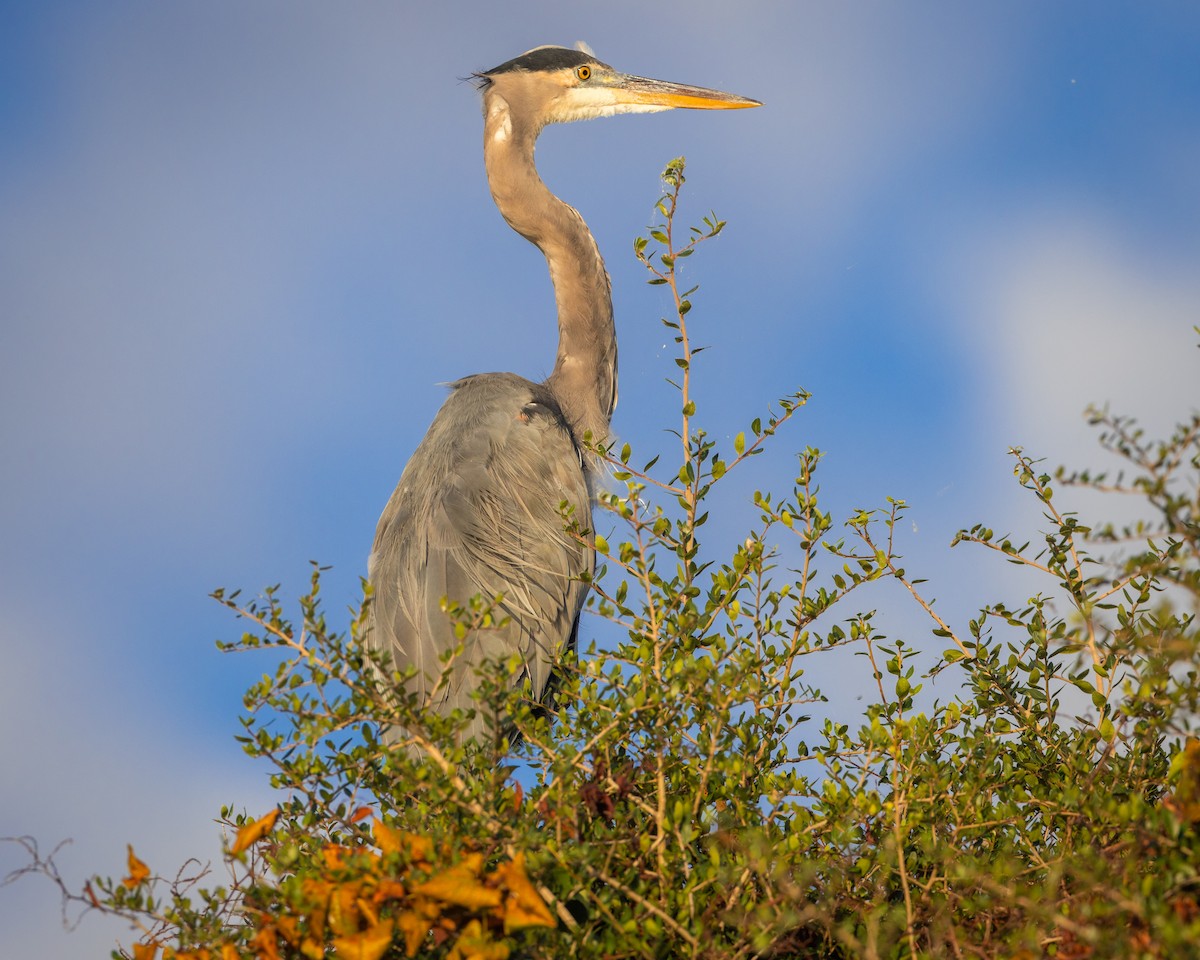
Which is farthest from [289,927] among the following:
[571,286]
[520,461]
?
[571,286]

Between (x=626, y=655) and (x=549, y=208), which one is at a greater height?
(x=549, y=208)

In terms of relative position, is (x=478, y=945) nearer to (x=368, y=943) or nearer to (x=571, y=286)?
(x=368, y=943)

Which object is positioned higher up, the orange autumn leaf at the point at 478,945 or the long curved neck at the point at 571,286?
the long curved neck at the point at 571,286

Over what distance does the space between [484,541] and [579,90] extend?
10.1 ft

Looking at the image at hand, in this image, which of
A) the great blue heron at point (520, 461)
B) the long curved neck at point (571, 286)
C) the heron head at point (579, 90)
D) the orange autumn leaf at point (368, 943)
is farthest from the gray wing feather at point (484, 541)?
the orange autumn leaf at point (368, 943)

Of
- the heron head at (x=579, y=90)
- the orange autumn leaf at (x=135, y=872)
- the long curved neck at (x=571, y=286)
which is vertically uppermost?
the heron head at (x=579, y=90)

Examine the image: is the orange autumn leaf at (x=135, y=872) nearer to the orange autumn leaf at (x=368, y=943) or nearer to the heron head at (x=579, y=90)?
the orange autumn leaf at (x=368, y=943)

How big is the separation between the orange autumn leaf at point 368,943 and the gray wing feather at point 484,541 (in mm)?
2418

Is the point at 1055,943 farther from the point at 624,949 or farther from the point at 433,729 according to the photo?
the point at 433,729

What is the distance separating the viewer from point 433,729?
1.92 meters

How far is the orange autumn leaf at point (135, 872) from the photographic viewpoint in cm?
192

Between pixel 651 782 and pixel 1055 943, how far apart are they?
79 centimetres

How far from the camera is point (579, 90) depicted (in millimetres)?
6270

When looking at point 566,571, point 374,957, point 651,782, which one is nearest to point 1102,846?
point 651,782
